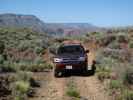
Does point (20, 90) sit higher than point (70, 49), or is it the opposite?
point (70, 49)

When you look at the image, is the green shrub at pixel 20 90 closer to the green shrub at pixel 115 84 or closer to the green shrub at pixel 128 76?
the green shrub at pixel 115 84

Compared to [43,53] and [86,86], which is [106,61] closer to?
[86,86]

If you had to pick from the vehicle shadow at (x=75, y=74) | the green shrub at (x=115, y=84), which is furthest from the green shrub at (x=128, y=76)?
the vehicle shadow at (x=75, y=74)

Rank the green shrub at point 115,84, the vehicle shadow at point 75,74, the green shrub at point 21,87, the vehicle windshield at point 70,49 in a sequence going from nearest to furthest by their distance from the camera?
the green shrub at point 21,87 < the green shrub at point 115,84 < the vehicle shadow at point 75,74 < the vehicle windshield at point 70,49

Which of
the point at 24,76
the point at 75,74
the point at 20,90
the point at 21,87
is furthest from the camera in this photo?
the point at 75,74

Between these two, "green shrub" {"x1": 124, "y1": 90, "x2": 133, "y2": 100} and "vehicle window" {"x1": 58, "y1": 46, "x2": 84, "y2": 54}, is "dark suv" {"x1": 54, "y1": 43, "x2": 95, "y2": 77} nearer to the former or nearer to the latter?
"vehicle window" {"x1": 58, "y1": 46, "x2": 84, "y2": 54}

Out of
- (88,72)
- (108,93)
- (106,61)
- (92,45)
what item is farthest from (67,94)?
(92,45)

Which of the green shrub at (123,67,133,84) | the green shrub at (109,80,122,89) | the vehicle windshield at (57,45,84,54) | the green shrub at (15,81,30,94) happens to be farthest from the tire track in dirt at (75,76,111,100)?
the green shrub at (15,81,30,94)

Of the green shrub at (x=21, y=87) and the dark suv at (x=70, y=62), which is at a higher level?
the dark suv at (x=70, y=62)

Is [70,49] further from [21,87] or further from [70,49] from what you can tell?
[21,87]

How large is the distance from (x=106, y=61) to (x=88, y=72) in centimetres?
311

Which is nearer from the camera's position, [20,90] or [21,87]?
[20,90]

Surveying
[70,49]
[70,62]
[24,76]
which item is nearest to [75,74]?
[70,62]

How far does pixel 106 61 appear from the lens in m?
24.1
